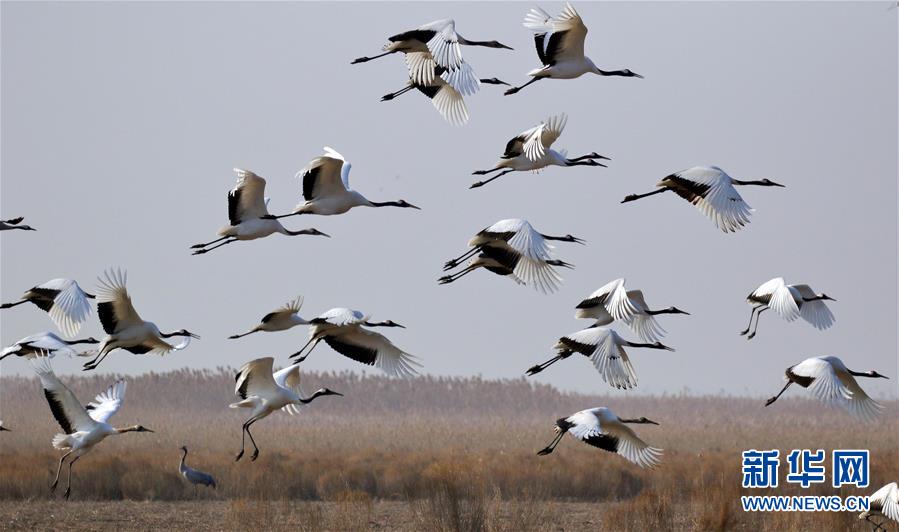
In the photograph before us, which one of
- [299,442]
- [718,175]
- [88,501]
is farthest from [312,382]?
[718,175]

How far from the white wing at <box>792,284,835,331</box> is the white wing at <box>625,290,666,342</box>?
5.30 feet

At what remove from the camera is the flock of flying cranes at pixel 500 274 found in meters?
11.8

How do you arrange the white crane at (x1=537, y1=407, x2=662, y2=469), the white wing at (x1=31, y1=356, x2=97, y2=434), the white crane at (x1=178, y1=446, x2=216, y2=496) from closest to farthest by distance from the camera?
the white crane at (x1=537, y1=407, x2=662, y2=469) < the white wing at (x1=31, y1=356, x2=97, y2=434) < the white crane at (x1=178, y1=446, x2=216, y2=496)

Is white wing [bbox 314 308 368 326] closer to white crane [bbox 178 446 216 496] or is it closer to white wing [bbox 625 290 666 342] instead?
white wing [bbox 625 290 666 342]

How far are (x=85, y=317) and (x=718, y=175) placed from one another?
608 cm

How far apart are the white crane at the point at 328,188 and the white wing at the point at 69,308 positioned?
196 cm

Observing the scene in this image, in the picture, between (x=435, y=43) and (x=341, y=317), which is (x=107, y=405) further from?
(x=435, y=43)

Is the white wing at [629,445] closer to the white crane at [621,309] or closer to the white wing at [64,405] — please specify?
the white crane at [621,309]

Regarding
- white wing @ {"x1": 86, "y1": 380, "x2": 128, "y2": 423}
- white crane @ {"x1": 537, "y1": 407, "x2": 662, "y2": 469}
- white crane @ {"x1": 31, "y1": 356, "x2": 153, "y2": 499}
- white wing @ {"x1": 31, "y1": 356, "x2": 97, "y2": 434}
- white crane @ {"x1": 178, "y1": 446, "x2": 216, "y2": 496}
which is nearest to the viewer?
white crane @ {"x1": 537, "y1": 407, "x2": 662, "y2": 469}

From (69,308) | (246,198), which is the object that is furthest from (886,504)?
(69,308)

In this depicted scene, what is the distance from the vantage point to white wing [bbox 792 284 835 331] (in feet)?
43.3

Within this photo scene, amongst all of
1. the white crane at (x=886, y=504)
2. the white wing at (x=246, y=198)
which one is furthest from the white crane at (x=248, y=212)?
the white crane at (x=886, y=504)

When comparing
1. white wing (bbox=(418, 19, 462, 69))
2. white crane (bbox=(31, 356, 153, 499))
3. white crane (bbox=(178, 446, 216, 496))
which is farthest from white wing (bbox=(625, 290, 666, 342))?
white crane (bbox=(178, 446, 216, 496))

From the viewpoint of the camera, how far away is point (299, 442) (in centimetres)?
2988
